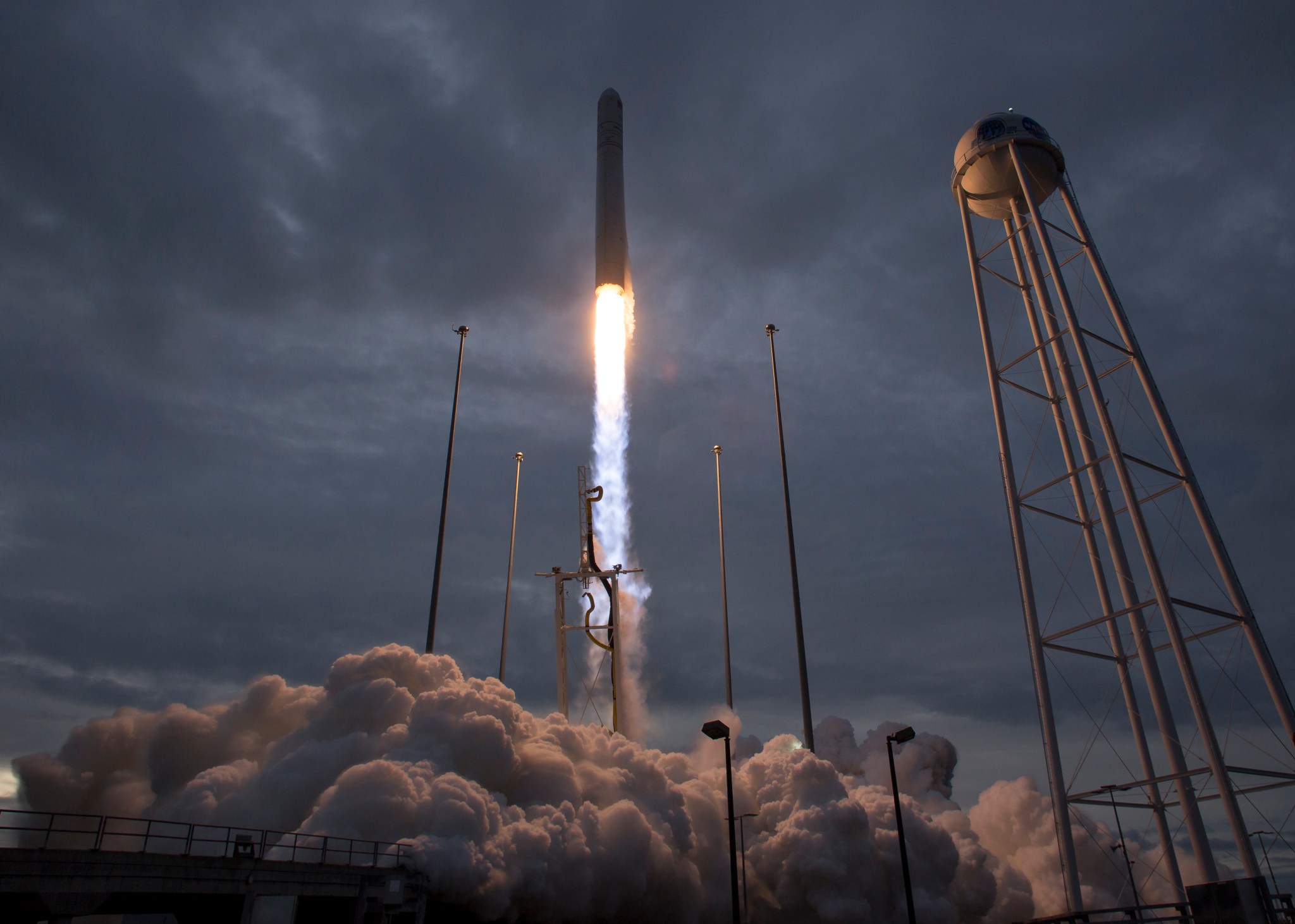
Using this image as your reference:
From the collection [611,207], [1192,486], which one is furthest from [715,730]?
[611,207]

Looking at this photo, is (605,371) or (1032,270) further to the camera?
(605,371)

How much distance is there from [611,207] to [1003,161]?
20729 mm

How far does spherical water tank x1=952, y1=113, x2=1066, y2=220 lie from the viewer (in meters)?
42.5

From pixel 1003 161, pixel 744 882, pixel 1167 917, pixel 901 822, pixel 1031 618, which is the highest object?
pixel 1003 161

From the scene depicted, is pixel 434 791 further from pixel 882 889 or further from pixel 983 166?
pixel 983 166

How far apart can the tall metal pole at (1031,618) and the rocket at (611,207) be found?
1792 centimetres

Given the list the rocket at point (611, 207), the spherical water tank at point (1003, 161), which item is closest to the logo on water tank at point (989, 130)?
the spherical water tank at point (1003, 161)

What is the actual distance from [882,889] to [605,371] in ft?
96.0

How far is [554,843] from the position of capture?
32.5 metres

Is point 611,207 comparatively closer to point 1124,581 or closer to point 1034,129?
point 1034,129

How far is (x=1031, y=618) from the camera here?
37250 millimetres

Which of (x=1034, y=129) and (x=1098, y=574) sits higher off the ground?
(x=1034, y=129)

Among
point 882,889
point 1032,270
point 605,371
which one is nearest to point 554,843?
point 882,889

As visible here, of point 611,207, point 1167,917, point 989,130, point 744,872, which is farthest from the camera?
point 611,207
